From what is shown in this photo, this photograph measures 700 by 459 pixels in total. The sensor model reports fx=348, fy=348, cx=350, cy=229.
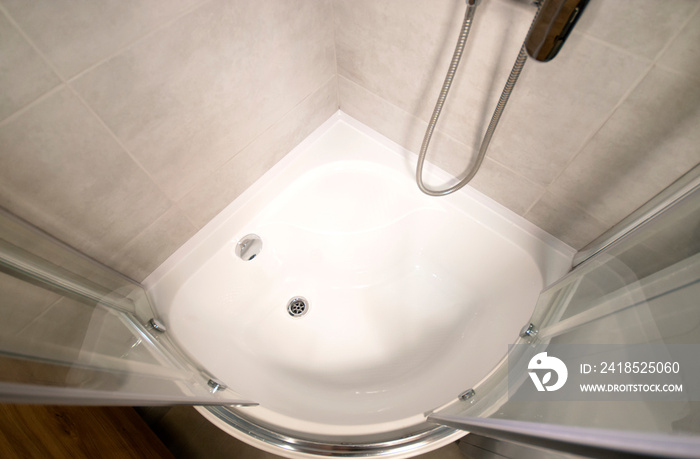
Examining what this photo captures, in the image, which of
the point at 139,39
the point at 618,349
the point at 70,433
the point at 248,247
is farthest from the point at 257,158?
the point at 618,349

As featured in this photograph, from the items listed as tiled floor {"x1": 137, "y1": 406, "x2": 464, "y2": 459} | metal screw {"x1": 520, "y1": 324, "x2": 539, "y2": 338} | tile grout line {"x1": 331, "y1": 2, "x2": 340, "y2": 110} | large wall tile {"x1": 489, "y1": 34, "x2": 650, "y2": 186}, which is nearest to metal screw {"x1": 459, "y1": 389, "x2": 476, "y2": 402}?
metal screw {"x1": 520, "y1": 324, "x2": 539, "y2": 338}

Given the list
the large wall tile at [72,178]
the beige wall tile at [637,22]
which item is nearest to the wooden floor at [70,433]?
the large wall tile at [72,178]

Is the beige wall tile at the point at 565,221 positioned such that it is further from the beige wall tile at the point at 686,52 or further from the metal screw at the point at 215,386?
the metal screw at the point at 215,386

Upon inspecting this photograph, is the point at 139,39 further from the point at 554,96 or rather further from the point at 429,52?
the point at 554,96

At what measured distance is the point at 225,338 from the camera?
1015 mm

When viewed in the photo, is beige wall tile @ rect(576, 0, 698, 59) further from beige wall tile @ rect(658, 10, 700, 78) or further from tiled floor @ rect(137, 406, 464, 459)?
tiled floor @ rect(137, 406, 464, 459)

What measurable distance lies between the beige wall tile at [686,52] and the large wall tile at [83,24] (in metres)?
0.79

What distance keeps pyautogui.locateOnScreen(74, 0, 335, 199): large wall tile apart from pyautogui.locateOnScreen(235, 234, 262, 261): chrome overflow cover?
0.83 feet

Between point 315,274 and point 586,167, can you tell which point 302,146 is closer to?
point 315,274

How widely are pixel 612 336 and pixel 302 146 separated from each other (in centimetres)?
91

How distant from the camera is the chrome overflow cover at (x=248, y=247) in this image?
3.44 ft

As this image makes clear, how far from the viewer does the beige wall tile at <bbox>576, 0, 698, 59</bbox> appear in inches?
19.1

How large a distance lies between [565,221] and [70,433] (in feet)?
4.20

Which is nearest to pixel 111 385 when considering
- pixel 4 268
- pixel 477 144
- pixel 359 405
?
pixel 4 268
